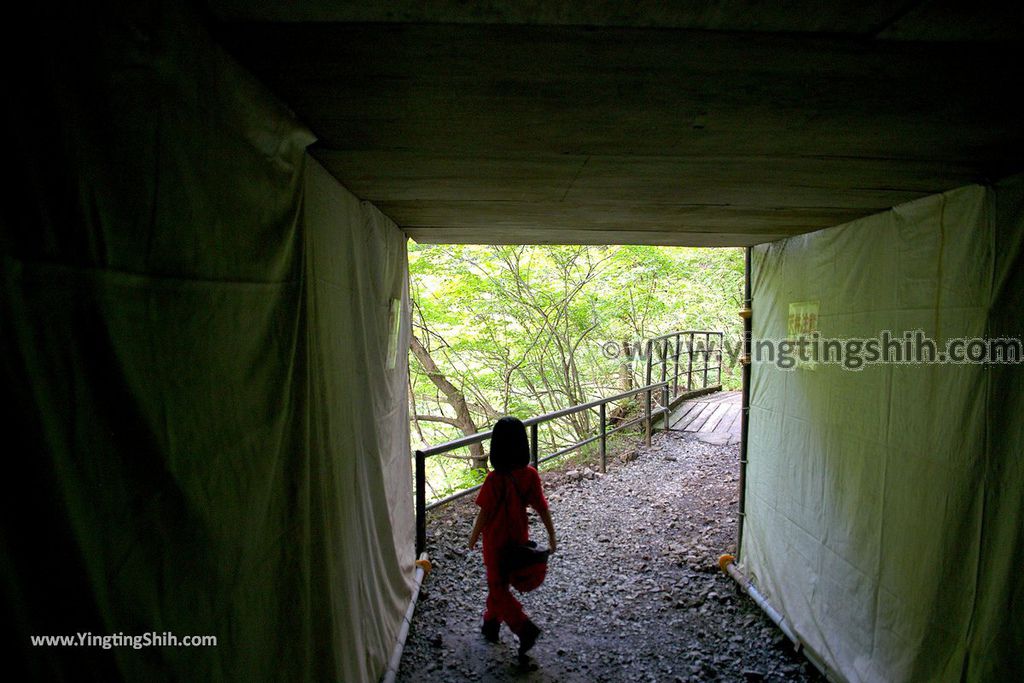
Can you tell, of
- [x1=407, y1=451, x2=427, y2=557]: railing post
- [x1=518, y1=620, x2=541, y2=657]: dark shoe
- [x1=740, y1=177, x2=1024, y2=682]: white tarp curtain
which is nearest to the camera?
[x1=740, y1=177, x2=1024, y2=682]: white tarp curtain

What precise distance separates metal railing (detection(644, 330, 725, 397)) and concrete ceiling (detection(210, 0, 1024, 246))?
605 centimetres

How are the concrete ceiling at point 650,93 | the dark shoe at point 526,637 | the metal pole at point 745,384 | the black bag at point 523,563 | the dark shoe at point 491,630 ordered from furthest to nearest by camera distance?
the metal pole at point 745,384 < the dark shoe at point 491,630 < the dark shoe at point 526,637 < the black bag at point 523,563 < the concrete ceiling at point 650,93

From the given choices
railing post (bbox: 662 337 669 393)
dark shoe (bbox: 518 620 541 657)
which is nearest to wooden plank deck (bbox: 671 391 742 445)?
railing post (bbox: 662 337 669 393)

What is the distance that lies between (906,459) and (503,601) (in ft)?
7.11

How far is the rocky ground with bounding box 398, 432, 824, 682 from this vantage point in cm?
279

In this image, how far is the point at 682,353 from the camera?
29.5 ft

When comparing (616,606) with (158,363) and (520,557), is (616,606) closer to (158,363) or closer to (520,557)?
(520,557)

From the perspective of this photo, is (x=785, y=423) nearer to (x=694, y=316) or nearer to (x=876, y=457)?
(x=876, y=457)

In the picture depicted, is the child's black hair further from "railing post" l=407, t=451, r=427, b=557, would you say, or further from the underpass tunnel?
"railing post" l=407, t=451, r=427, b=557

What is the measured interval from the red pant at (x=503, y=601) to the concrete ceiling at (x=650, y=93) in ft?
6.88

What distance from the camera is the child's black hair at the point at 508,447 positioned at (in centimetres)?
263

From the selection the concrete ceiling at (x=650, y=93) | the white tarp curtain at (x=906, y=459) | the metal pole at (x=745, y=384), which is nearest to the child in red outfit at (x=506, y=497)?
the concrete ceiling at (x=650, y=93)

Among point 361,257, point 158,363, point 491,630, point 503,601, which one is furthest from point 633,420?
point 158,363

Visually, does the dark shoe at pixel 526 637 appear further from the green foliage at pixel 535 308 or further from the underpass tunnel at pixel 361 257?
the green foliage at pixel 535 308
